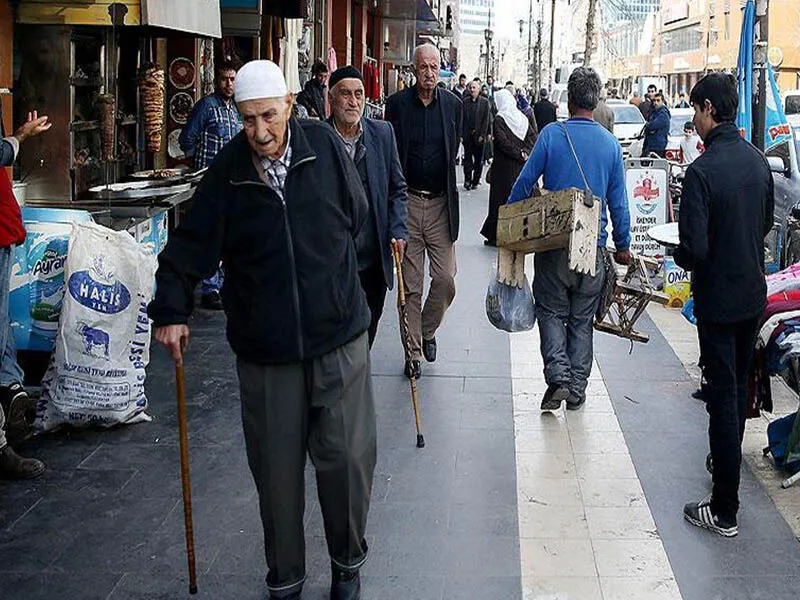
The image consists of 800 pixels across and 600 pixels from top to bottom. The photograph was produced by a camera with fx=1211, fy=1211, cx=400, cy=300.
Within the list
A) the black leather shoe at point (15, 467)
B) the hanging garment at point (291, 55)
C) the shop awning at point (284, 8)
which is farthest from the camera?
the hanging garment at point (291, 55)

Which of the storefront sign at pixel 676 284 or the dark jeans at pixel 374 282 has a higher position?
the dark jeans at pixel 374 282

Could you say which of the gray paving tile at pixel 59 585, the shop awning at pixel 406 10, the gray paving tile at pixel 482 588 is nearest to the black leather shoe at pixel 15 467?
the gray paving tile at pixel 59 585

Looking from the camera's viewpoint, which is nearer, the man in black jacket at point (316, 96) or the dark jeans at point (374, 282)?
the dark jeans at point (374, 282)

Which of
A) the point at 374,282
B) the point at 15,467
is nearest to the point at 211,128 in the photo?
the point at 374,282

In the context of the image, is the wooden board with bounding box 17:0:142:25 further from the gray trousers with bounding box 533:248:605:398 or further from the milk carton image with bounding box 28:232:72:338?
the gray trousers with bounding box 533:248:605:398

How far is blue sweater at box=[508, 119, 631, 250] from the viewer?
6.86 m

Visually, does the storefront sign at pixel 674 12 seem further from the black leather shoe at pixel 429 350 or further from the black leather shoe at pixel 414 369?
the black leather shoe at pixel 414 369

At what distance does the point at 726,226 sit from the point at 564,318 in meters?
2.00

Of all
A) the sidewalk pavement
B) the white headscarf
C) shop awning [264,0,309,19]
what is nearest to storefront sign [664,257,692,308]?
the sidewalk pavement

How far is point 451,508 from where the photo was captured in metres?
5.51

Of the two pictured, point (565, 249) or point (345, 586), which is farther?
point (565, 249)

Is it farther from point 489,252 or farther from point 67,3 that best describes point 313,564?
point 489,252

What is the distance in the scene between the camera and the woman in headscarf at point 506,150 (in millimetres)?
A: 13721

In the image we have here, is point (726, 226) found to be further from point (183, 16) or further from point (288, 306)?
point (183, 16)
